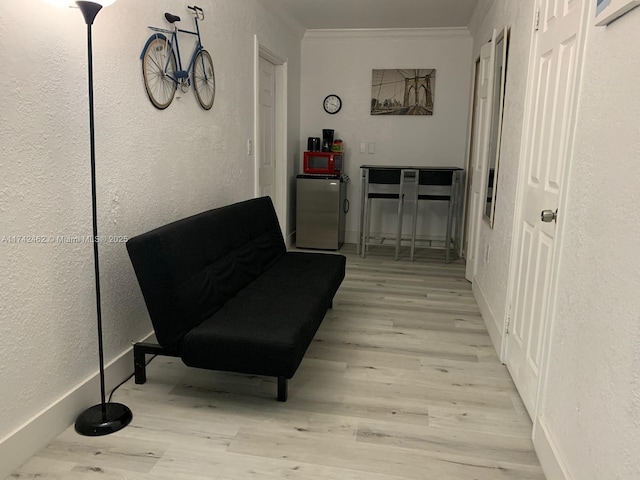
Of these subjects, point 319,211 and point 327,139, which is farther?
point 327,139

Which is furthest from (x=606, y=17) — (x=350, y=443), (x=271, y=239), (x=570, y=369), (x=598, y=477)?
(x=271, y=239)

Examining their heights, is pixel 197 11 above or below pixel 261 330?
above

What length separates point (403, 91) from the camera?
5496mm

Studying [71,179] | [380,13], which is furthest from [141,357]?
[380,13]

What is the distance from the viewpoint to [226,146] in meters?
3.57

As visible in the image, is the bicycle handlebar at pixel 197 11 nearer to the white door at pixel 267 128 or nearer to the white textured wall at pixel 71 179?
the white textured wall at pixel 71 179

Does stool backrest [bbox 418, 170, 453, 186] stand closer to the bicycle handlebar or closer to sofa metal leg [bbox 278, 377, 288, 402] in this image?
the bicycle handlebar

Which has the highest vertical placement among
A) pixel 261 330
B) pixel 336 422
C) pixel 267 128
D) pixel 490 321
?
pixel 267 128

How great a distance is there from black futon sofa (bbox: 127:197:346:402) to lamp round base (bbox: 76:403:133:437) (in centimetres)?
29

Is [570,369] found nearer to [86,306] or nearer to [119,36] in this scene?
[86,306]

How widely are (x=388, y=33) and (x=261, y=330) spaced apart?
4268mm

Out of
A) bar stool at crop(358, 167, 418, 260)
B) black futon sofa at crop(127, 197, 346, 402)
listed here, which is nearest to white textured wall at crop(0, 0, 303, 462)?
black futon sofa at crop(127, 197, 346, 402)

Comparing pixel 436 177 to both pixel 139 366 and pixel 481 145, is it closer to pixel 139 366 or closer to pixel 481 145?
pixel 481 145

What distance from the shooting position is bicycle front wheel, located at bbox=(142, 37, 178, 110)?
8.20 ft
